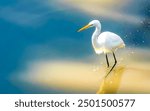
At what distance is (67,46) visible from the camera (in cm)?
243

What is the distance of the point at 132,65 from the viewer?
2436mm

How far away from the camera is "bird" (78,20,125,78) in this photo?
Result: 237cm

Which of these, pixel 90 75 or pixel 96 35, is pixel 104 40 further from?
pixel 90 75

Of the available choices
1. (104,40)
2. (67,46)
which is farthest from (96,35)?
(67,46)

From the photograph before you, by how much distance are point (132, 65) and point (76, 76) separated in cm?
27

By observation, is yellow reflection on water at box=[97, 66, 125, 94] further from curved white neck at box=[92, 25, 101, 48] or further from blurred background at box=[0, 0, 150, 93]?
curved white neck at box=[92, 25, 101, 48]

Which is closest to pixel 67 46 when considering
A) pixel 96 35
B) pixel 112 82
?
pixel 96 35

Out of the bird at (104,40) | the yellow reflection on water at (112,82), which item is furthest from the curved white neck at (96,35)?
the yellow reflection on water at (112,82)

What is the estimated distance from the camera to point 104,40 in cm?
236

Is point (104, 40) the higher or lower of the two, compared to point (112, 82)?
higher

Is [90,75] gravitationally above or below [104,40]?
below

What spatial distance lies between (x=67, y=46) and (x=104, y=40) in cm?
19

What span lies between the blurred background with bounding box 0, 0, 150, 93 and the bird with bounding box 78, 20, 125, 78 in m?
0.03

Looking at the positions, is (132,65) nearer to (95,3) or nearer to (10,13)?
(95,3)
